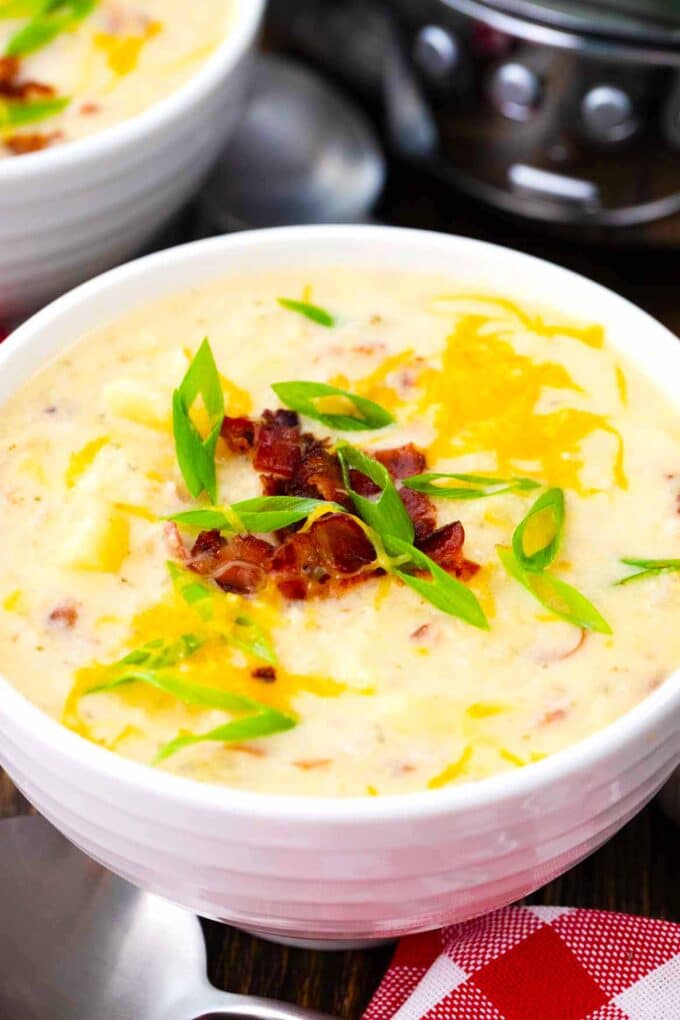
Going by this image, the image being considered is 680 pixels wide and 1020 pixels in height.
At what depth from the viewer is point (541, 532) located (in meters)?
1.85

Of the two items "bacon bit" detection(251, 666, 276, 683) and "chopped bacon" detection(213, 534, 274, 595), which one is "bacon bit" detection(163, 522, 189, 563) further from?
"bacon bit" detection(251, 666, 276, 683)

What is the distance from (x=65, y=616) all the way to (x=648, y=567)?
71 cm

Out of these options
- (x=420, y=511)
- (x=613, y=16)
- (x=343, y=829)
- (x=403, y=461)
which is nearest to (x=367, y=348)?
(x=403, y=461)

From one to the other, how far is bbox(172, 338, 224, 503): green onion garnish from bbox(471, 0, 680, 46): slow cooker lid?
1111 millimetres

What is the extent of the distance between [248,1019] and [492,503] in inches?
28.4

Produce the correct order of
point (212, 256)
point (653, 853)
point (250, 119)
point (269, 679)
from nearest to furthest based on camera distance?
1. point (269, 679)
2. point (653, 853)
3. point (212, 256)
4. point (250, 119)

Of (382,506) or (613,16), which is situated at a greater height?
(613,16)

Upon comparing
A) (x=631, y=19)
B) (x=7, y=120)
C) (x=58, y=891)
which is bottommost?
(x=58, y=891)

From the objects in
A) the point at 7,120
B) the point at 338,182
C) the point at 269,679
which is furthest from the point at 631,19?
the point at 269,679

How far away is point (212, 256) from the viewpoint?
7.45 ft

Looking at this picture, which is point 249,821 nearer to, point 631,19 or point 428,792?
point 428,792

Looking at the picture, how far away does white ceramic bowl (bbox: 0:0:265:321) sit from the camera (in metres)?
2.45

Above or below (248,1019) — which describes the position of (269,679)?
above

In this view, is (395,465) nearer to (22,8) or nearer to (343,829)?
(343,829)
